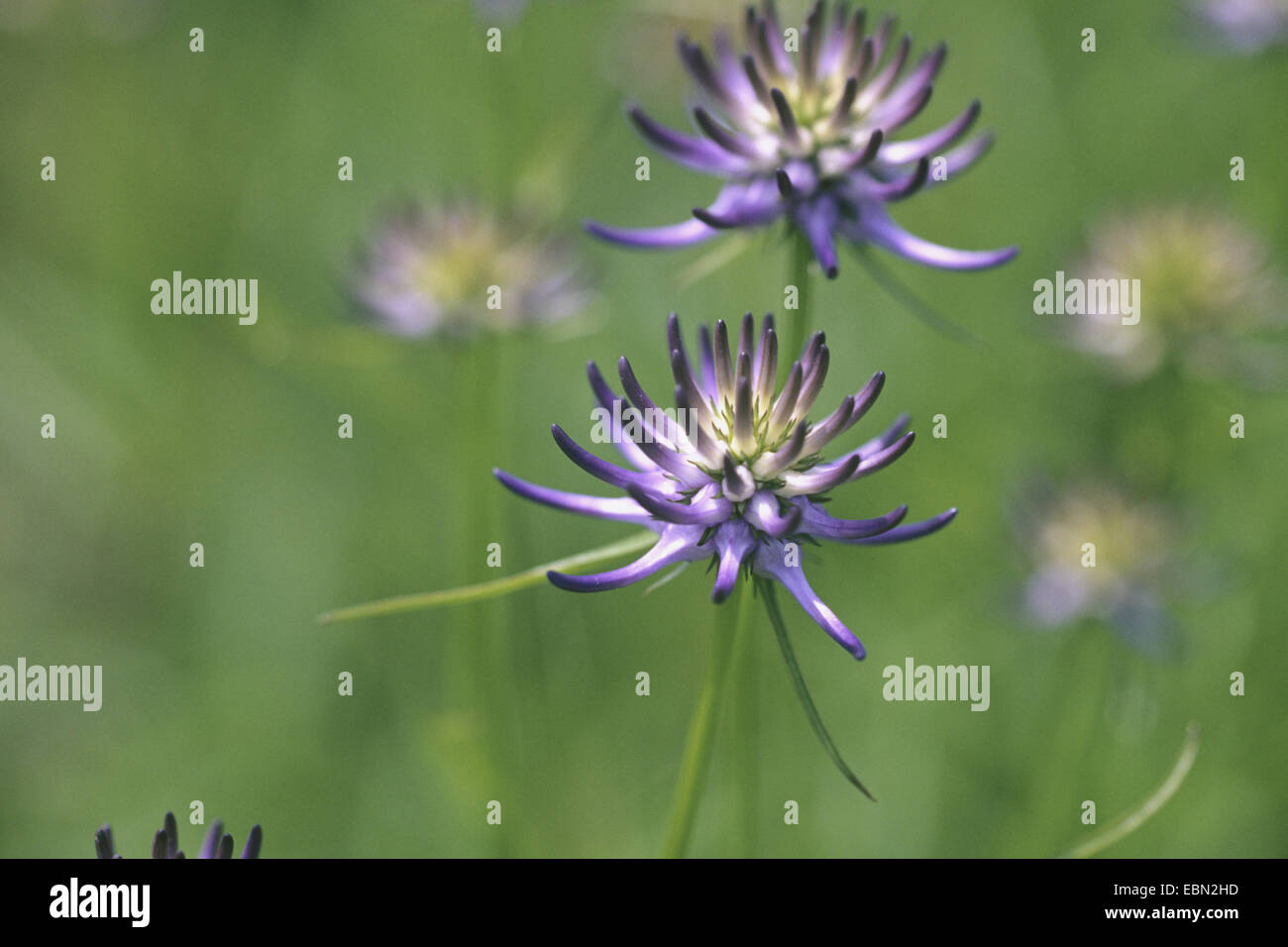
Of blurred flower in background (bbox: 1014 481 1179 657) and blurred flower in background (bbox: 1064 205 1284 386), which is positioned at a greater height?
blurred flower in background (bbox: 1064 205 1284 386)

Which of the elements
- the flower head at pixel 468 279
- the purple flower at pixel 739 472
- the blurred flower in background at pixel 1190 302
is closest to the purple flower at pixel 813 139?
the purple flower at pixel 739 472

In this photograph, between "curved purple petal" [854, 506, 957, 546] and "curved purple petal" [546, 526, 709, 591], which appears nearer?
"curved purple petal" [546, 526, 709, 591]

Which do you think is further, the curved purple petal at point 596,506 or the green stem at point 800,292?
the green stem at point 800,292

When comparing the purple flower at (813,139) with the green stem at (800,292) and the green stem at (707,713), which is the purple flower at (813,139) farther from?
the green stem at (707,713)

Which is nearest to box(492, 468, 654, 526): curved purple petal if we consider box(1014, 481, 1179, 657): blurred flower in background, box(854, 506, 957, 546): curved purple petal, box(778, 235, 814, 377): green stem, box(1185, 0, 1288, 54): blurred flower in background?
box(854, 506, 957, 546): curved purple petal

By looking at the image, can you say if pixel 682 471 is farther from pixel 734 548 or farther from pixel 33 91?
pixel 33 91

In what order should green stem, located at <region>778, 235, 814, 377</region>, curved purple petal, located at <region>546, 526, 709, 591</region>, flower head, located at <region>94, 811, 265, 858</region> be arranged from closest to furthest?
1. flower head, located at <region>94, 811, 265, 858</region>
2. curved purple petal, located at <region>546, 526, 709, 591</region>
3. green stem, located at <region>778, 235, 814, 377</region>

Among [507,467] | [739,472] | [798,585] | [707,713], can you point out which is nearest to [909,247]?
[739,472]

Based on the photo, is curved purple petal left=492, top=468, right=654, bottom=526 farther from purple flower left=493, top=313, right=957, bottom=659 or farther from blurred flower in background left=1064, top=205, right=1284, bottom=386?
blurred flower in background left=1064, top=205, right=1284, bottom=386
